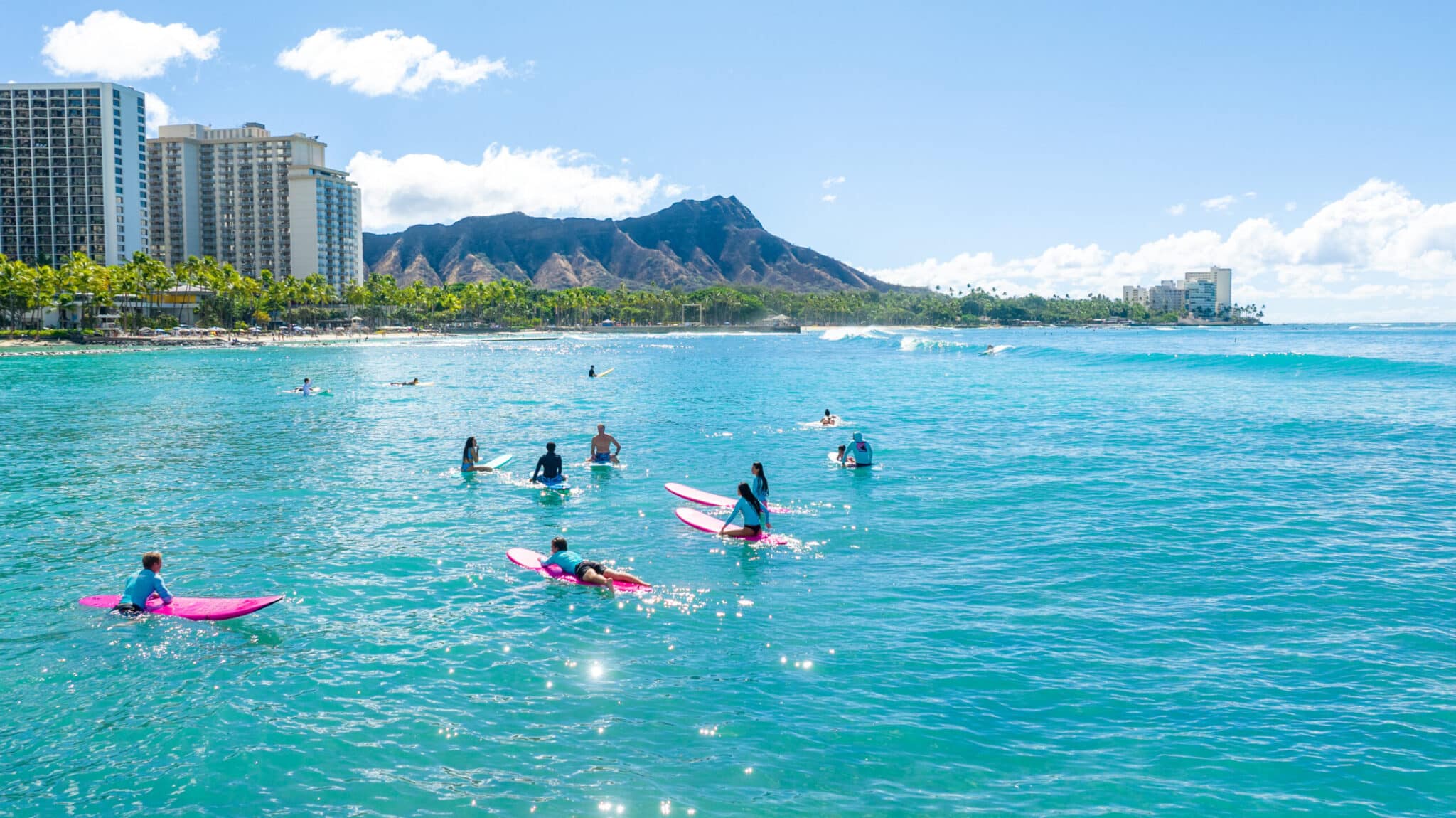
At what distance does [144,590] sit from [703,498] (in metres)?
12.7

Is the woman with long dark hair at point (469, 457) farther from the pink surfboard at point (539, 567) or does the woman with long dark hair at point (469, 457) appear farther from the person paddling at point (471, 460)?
the pink surfboard at point (539, 567)

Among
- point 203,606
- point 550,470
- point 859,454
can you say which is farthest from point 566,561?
point 859,454

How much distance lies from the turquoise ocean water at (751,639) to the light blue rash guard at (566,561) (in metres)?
0.39

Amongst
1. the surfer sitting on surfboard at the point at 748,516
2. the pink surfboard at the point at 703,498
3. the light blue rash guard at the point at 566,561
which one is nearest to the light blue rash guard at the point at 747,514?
the surfer sitting on surfboard at the point at 748,516

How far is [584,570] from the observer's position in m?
16.8

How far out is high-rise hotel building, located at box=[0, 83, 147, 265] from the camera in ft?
640

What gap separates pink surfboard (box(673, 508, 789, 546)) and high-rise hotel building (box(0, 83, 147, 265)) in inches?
8508

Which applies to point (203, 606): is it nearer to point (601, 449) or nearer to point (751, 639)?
point (751, 639)

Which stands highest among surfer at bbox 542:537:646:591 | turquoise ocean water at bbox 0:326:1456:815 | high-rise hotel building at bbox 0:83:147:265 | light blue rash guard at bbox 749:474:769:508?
high-rise hotel building at bbox 0:83:147:265

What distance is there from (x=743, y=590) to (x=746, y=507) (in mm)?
3593

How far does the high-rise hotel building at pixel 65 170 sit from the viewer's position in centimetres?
19512

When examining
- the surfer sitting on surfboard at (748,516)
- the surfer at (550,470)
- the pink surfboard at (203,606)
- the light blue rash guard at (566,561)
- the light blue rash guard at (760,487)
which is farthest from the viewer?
the surfer at (550,470)

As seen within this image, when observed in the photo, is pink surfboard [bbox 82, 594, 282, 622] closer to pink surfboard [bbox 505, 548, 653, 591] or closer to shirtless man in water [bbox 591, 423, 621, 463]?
pink surfboard [bbox 505, 548, 653, 591]

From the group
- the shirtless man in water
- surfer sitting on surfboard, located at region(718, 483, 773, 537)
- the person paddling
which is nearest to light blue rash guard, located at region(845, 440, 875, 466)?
the shirtless man in water
